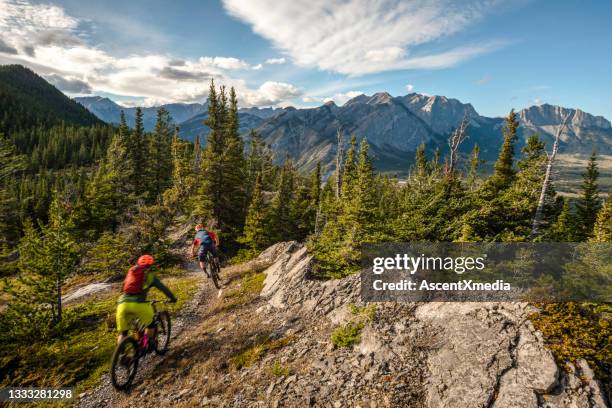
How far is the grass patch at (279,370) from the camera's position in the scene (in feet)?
29.5

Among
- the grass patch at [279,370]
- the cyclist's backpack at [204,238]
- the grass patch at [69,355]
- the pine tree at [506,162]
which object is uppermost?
the pine tree at [506,162]

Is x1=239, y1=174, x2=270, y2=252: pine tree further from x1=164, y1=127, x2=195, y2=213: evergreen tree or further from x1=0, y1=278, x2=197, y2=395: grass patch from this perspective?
x1=0, y1=278, x2=197, y2=395: grass patch

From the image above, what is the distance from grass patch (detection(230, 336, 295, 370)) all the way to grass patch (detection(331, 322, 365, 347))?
173 centimetres

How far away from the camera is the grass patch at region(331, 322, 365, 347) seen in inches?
385

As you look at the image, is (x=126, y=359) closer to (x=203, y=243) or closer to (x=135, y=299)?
(x=135, y=299)

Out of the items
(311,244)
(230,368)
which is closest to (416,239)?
(311,244)

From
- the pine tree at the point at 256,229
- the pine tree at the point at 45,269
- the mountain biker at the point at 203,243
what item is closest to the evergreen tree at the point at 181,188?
the pine tree at the point at 256,229

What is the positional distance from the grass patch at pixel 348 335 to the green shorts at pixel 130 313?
5731mm

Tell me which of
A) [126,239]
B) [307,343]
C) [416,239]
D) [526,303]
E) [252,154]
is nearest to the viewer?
[526,303]

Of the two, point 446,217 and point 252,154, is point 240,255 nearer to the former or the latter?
point 446,217

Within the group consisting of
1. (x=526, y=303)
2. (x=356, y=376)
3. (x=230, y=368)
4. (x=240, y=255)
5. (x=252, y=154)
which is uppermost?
(x=252, y=154)

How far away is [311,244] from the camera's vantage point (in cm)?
1992

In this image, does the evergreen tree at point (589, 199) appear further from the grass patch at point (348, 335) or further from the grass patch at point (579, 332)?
the grass patch at point (348, 335)

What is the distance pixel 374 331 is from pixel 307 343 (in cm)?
228
